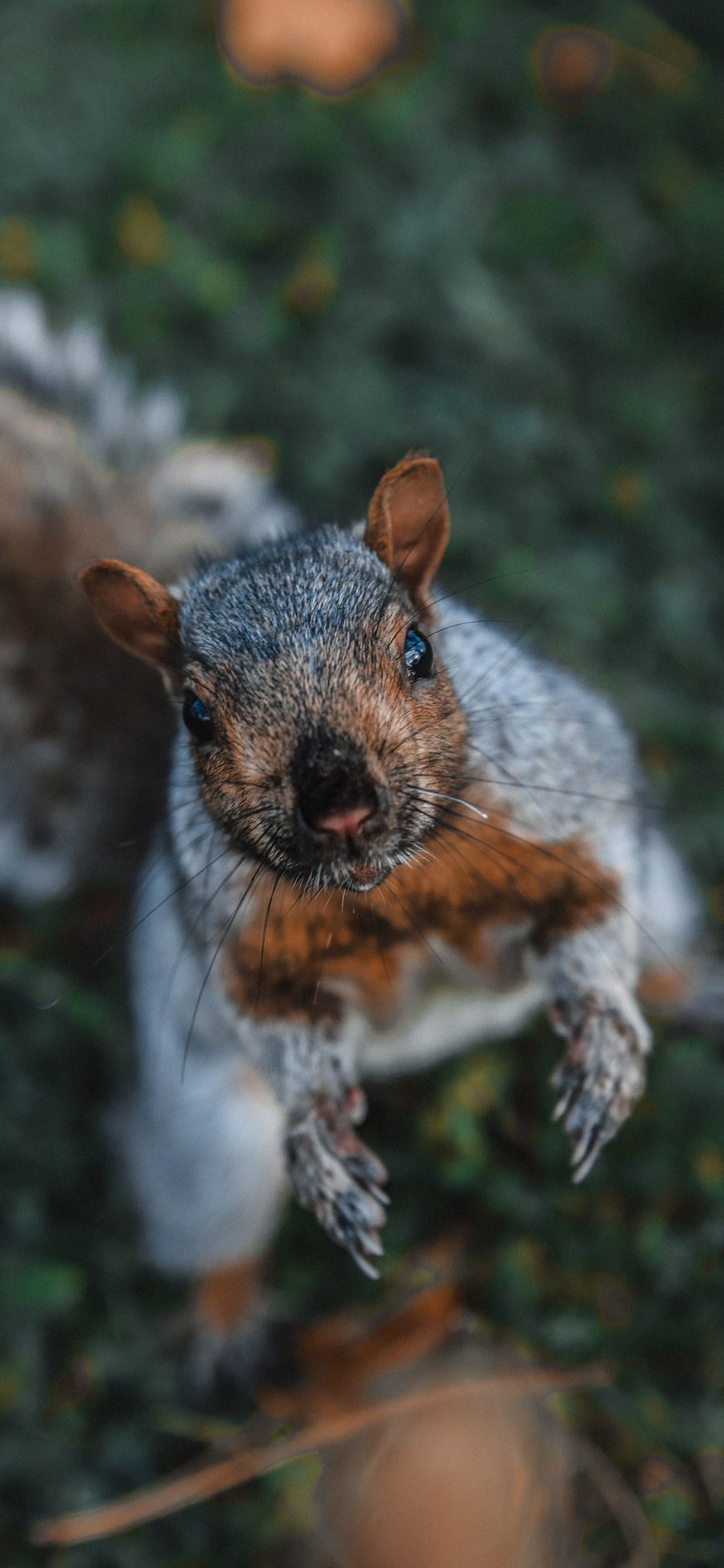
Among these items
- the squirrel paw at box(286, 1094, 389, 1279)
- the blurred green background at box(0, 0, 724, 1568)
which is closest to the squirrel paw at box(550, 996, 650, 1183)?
the squirrel paw at box(286, 1094, 389, 1279)

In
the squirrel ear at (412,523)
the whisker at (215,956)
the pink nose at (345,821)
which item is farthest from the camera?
the whisker at (215,956)

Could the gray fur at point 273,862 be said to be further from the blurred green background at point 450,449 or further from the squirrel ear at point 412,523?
the blurred green background at point 450,449

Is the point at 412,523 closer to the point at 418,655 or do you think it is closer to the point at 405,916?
the point at 418,655

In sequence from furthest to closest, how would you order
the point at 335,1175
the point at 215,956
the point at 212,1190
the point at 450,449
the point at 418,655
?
the point at 450,449
the point at 212,1190
the point at 215,956
the point at 335,1175
the point at 418,655

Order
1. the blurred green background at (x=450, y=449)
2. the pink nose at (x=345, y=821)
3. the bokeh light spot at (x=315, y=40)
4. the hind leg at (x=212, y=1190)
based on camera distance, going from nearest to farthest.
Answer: the pink nose at (x=345, y=821) < the hind leg at (x=212, y=1190) < the blurred green background at (x=450, y=449) < the bokeh light spot at (x=315, y=40)

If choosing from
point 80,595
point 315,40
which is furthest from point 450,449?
point 315,40

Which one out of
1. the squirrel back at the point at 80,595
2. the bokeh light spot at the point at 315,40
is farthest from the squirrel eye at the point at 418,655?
the bokeh light spot at the point at 315,40

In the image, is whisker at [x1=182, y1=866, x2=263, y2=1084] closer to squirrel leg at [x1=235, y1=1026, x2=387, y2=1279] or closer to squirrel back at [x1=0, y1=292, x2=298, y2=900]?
squirrel leg at [x1=235, y1=1026, x2=387, y2=1279]
